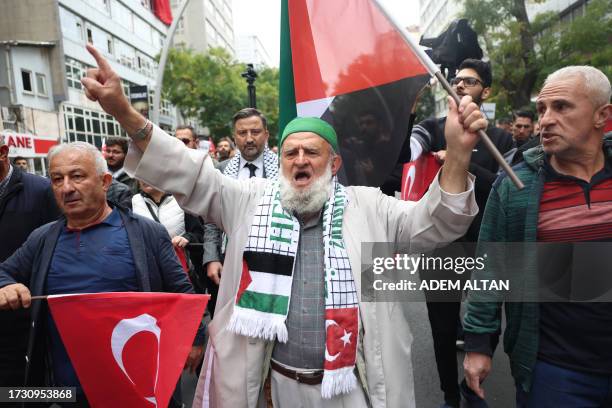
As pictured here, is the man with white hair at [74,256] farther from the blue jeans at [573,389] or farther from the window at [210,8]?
the window at [210,8]

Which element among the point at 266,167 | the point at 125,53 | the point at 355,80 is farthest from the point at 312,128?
the point at 125,53

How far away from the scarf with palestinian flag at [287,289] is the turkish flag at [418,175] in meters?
1.37

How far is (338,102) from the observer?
2.84 m

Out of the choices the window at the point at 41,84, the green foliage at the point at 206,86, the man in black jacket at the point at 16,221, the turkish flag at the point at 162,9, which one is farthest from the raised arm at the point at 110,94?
the turkish flag at the point at 162,9

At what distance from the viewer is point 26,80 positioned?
85.5 ft

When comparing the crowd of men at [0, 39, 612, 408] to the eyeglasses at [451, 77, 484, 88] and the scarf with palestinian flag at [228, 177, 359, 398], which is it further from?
the eyeglasses at [451, 77, 484, 88]

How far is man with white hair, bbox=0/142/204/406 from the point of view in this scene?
2.69m

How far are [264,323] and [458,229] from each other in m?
0.94

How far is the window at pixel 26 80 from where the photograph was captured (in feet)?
84.5

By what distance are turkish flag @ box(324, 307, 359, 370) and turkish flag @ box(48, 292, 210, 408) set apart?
75cm

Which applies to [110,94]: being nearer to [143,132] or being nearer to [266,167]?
[143,132]

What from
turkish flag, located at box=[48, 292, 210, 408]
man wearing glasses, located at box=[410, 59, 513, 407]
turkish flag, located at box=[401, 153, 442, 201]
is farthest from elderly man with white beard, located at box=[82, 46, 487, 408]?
man wearing glasses, located at box=[410, 59, 513, 407]

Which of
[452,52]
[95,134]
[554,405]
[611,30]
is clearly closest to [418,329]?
[452,52]

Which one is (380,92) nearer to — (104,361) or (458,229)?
(458,229)
